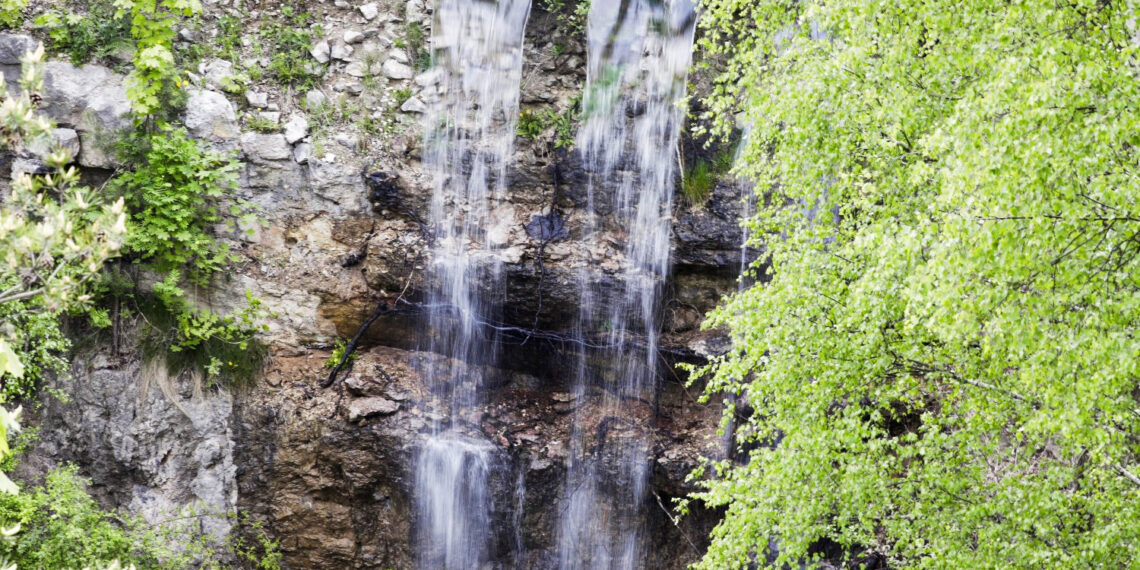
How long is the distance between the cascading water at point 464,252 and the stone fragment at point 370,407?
0.49 m

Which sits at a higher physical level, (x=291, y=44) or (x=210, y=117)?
(x=291, y=44)

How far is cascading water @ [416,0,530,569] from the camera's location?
28.8ft

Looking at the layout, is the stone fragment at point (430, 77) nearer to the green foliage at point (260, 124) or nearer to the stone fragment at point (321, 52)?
the stone fragment at point (321, 52)

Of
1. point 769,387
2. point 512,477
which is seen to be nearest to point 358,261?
point 512,477

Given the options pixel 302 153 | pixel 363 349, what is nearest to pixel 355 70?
pixel 302 153

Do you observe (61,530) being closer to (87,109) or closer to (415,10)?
(87,109)

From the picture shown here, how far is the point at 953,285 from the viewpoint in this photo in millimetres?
3979

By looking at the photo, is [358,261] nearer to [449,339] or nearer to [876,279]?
[449,339]

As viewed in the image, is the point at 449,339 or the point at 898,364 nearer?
the point at 898,364

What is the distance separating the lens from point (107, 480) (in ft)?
27.1

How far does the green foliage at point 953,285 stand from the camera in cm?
386

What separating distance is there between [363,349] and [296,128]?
2.48 meters

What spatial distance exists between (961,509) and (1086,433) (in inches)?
60.3

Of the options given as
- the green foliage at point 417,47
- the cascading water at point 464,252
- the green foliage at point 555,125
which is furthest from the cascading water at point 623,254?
the green foliage at point 417,47
